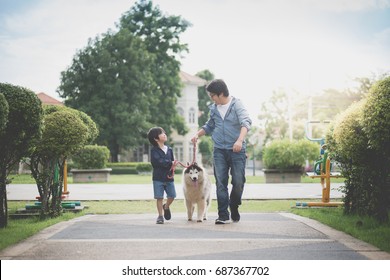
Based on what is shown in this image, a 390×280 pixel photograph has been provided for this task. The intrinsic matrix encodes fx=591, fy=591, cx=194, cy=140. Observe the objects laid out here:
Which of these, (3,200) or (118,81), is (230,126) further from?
(118,81)

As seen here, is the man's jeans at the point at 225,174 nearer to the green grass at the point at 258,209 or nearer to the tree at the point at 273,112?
the green grass at the point at 258,209

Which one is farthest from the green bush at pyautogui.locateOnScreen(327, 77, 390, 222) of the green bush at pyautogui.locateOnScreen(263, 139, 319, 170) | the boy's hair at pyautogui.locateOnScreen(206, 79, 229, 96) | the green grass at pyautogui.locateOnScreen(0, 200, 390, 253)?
the green bush at pyautogui.locateOnScreen(263, 139, 319, 170)

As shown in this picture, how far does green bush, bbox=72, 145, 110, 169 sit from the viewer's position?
2562 centimetres

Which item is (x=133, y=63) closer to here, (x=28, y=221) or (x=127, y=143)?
(x=127, y=143)

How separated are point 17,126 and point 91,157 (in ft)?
62.4

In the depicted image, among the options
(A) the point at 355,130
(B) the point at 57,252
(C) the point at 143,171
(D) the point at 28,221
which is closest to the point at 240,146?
(A) the point at 355,130

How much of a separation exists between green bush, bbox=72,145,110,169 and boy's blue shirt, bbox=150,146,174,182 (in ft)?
59.6

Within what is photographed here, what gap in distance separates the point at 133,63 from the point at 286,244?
3584 centimetres

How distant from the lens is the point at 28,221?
8.27 meters

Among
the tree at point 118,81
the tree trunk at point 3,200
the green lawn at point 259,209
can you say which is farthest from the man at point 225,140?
the tree at point 118,81

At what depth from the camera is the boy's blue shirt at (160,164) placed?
307 inches

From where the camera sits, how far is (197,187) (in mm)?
7738

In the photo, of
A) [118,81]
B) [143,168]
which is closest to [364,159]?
[143,168]

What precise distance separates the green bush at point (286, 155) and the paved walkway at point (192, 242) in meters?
14.5
